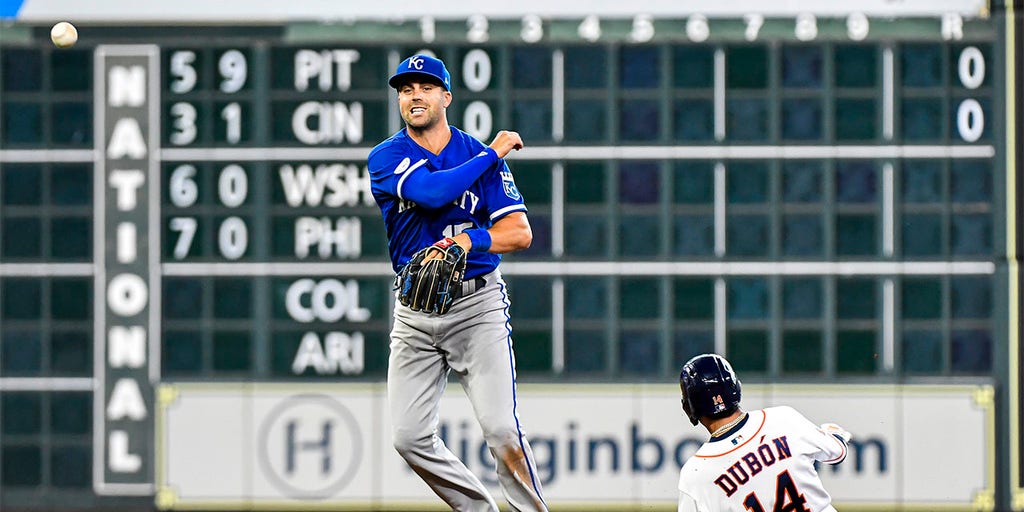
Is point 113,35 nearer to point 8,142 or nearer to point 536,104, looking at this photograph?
point 8,142

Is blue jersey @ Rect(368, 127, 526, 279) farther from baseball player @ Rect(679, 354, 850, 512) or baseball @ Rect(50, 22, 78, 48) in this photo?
baseball @ Rect(50, 22, 78, 48)

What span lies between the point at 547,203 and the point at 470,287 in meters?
5.08

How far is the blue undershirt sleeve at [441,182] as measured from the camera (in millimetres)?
7301

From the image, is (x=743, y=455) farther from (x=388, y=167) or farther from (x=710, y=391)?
(x=388, y=167)

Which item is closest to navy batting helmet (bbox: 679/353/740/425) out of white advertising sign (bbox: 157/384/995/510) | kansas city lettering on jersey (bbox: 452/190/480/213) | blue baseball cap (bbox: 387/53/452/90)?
kansas city lettering on jersey (bbox: 452/190/480/213)

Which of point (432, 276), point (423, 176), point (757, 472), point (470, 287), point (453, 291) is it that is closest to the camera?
point (757, 472)

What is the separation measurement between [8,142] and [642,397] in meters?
4.81

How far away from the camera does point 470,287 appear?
755 cm

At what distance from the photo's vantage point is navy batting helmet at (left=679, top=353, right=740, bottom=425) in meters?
6.63

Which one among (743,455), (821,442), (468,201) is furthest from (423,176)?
(821,442)

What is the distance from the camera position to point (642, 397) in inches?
505

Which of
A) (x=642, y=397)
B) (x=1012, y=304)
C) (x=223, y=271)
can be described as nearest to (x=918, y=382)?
(x=1012, y=304)

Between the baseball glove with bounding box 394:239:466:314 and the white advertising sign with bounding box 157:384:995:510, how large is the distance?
5489 mm

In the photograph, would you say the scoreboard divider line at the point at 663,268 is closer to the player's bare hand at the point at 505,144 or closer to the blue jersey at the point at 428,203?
the blue jersey at the point at 428,203
